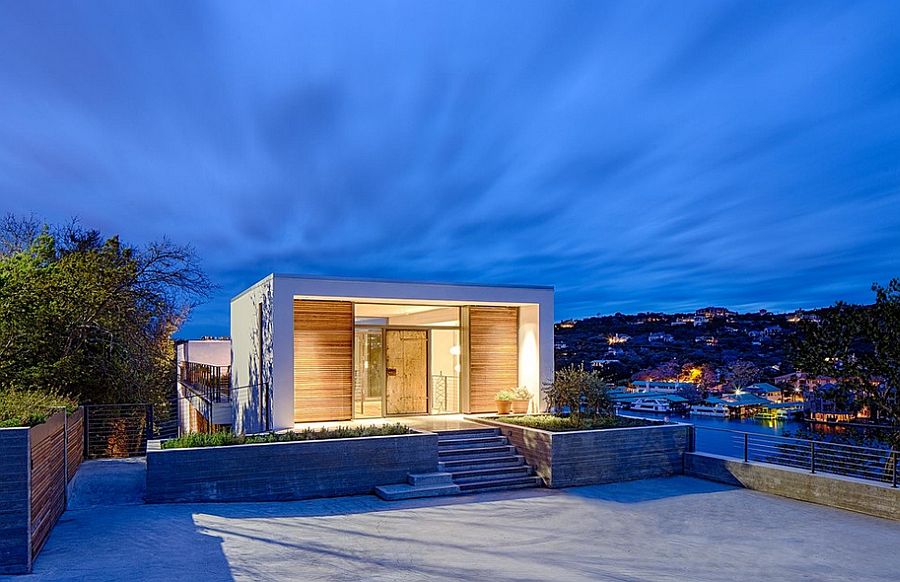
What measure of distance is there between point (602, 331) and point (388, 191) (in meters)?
11.1

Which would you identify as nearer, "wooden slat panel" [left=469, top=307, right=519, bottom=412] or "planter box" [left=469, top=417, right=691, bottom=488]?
"planter box" [left=469, top=417, right=691, bottom=488]

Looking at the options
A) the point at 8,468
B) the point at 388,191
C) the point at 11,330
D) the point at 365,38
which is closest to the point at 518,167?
the point at 388,191

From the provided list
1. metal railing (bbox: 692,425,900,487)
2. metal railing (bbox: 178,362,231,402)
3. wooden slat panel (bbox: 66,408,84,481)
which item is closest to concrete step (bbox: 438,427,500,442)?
metal railing (bbox: 692,425,900,487)

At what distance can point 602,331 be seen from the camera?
24625 mm

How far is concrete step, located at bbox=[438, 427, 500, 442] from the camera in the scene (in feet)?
35.6

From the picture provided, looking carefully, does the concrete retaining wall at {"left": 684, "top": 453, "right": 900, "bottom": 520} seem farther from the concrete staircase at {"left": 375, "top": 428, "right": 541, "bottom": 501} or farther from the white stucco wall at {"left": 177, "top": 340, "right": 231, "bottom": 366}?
the white stucco wall at {"left": 177, "top": 340, "right": 231, "bottom": 366}

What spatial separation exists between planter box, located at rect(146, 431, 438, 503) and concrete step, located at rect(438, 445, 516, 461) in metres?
0.78

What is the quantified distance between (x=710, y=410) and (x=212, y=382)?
20.1 metres

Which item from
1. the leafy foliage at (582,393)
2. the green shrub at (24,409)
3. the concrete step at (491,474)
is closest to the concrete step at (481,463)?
the concrete step at (491,474)

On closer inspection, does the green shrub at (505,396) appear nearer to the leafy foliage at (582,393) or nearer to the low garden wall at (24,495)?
the leafy foliage at (582,393)

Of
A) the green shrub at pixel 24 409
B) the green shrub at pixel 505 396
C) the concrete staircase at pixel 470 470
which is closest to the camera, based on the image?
the green shrub at pixel 24 409

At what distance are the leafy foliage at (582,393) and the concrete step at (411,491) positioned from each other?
341 centimetres

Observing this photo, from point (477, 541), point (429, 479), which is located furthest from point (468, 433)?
point (477, 541)

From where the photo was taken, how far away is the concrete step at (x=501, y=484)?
933cm
